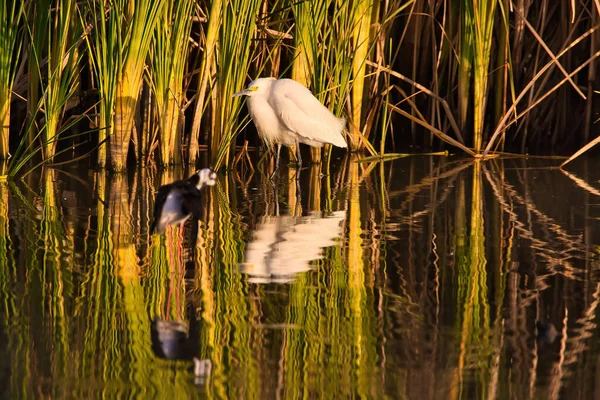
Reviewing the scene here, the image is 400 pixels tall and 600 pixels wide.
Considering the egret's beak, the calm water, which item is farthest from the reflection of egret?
the egret's beak

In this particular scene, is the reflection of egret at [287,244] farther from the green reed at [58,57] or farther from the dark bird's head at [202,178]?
the green reed at [58,57]

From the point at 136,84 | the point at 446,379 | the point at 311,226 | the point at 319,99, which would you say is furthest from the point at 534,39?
the point at 446,379

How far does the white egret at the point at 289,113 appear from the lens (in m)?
6.97

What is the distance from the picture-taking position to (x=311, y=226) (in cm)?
519

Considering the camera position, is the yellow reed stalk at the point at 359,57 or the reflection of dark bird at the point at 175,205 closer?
the reflection of dark bird at the point at 175,205

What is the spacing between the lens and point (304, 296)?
3.70m

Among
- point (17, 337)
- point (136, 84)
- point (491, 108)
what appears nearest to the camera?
point (17, 337)

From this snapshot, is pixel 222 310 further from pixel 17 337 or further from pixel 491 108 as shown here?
pixel 491 108

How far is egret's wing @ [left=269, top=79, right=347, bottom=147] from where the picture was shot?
6.96 m

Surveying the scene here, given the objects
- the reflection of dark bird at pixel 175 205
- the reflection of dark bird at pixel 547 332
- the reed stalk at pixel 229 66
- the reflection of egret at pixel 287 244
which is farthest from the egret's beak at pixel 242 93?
the reflection of dark bird at pixel 547 332

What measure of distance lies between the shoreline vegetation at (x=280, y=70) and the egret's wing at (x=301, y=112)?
312 millimetres

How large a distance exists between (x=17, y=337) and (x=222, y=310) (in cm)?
68

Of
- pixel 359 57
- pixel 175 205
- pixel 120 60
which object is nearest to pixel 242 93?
pixel 120 60

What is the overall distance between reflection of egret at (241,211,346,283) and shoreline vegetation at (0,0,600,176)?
1.58 m
